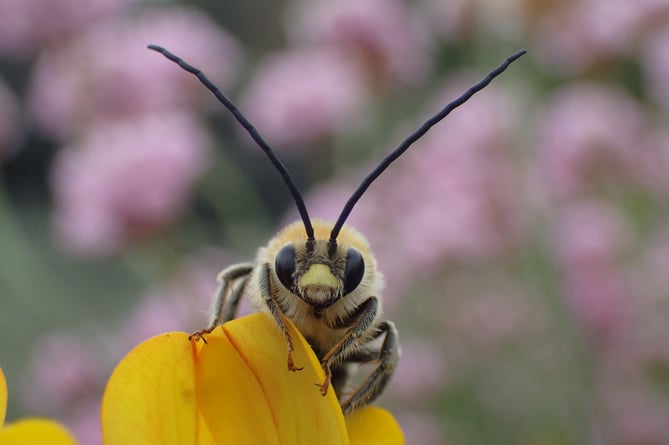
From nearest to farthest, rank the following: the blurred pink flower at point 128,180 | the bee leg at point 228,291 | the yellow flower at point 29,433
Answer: the yellow flower at point 29,433
the bee leg at point 228,291
the blurred pink flower at point 128,180

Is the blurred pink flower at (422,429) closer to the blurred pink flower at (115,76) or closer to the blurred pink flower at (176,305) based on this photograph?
the blurred pink flower at (176,305)

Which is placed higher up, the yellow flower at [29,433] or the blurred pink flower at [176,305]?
the blurred pink flower at [176,305]

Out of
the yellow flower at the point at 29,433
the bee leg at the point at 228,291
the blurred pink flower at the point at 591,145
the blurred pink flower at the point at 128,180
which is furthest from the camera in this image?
the blurred pink flower at the point at 591,145

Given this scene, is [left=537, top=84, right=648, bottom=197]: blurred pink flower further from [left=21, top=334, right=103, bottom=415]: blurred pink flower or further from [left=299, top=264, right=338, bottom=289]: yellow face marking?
[left=299, top=264, right=338, bottom=289]: yellow face marking

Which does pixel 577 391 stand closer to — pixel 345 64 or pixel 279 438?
pixel 345 64

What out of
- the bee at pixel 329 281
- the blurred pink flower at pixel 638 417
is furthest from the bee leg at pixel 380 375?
the blurred pink flower at pixel 638 417

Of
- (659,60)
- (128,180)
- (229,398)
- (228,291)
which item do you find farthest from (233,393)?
(659,60)

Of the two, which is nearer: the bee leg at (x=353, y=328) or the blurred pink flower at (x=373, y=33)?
the bee leg at (x=353, y=328)

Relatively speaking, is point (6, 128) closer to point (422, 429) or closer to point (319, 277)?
point (422, 429)
